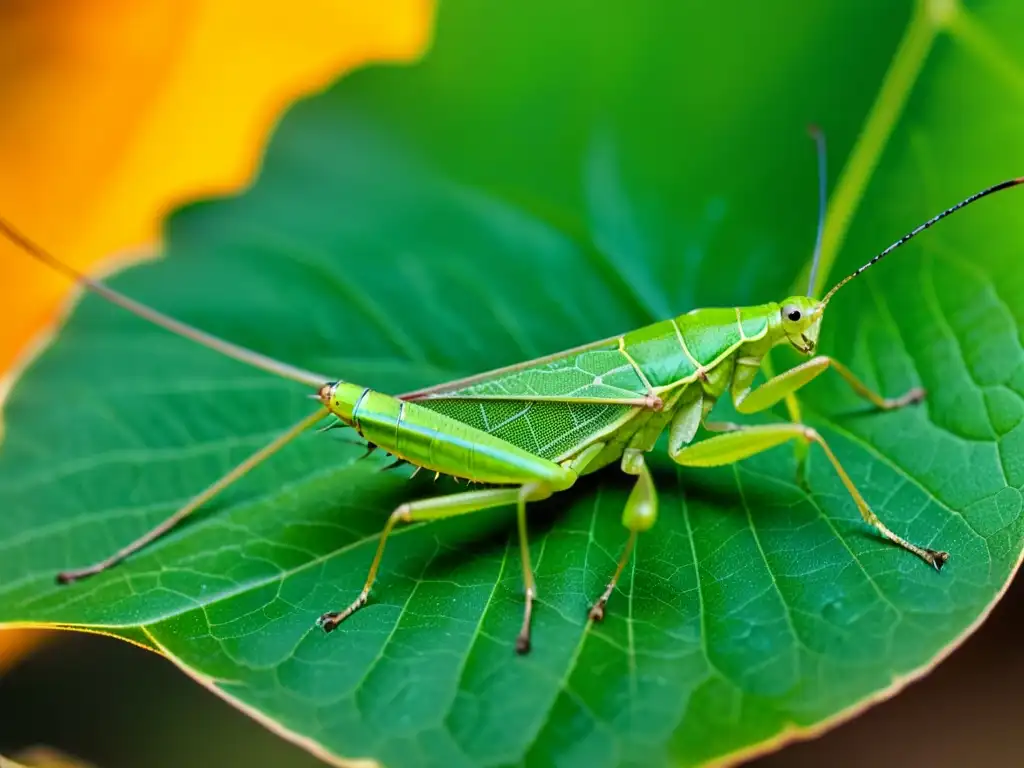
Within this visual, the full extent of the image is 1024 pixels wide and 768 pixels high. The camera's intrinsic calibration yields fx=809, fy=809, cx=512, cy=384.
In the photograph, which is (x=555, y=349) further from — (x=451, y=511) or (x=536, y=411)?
(x=451, y=511)

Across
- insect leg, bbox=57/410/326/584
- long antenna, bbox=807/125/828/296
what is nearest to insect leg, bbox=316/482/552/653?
insect leg, bbox=57/410/326/584

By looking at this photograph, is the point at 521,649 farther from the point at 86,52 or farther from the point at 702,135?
the point at 86,52

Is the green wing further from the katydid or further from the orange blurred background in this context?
the orange blurred background

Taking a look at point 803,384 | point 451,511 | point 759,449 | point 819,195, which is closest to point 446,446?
point 451,511

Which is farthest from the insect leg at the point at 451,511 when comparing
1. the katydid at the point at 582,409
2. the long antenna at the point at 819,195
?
the long antenna at the point at 819,195

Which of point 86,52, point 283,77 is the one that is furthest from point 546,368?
point 86,52

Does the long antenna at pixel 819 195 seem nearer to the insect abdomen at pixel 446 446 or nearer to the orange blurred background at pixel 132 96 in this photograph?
the insect abdomen at pixel 446 446
